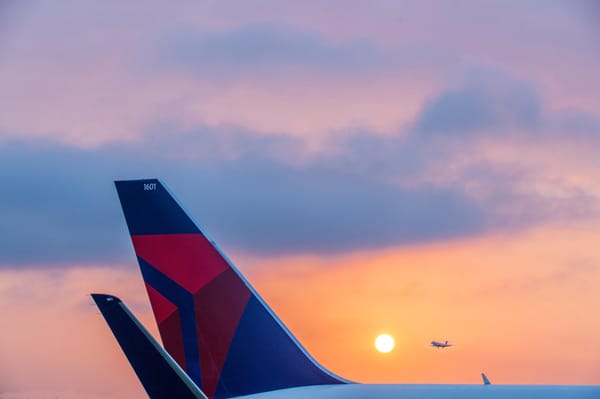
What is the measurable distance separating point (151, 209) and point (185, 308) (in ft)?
13.5

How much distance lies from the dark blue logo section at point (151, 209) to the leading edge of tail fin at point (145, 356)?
47.4 feet

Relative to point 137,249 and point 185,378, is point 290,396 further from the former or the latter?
point 185,378

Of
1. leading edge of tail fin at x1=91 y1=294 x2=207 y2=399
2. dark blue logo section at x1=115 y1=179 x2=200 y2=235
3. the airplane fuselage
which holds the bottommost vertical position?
leading edge of tail fin at x1=91 y1=294 x2=207 y2=399

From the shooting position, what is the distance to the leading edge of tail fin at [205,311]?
1323 inches

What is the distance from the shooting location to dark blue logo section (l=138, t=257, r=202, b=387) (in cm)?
3422

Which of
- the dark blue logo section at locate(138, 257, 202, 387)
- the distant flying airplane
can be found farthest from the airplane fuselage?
the dark blue logo section at locate(138, 257, 202, 387)

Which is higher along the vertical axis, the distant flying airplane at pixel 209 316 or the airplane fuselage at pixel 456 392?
the distant flying airplane at pixel 209 316

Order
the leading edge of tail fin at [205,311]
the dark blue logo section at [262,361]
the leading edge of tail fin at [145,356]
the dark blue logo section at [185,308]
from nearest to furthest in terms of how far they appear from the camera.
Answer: the leading edge of tail fin at [145,356] → the dark blue logo section at [262,361] → the leading edge of tail fin at [205,311] → the dark blue logo section at [185,308]

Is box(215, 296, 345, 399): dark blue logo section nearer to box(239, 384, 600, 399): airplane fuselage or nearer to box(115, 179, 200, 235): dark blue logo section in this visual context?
box(239, 384, 600, 399): airplane fuselage

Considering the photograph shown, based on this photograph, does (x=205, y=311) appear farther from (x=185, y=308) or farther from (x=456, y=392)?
(x=456, y=392)

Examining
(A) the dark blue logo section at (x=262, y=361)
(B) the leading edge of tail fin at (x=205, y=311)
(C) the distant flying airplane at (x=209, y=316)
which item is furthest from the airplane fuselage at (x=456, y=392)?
(B) the leading edge of tail fin at (x=205, y=311)

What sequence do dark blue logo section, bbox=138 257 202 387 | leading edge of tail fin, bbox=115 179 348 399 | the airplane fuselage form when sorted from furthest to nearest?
dark blue logo section, bbox=138 257 202 387 → leading edge of tail fin, bbox=115 179 348 399 → the airplane fuselage

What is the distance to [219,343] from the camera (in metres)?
34.2

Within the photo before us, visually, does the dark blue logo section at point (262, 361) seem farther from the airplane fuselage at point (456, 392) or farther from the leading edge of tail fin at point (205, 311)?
the airplane fuselage at point (456, 392)
